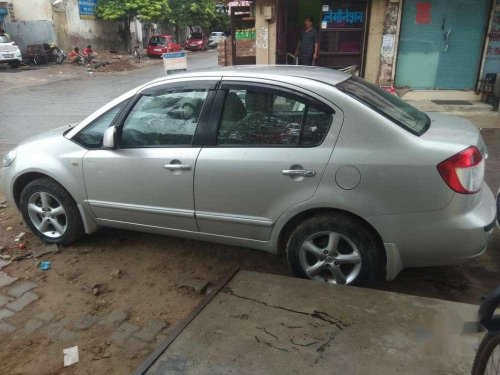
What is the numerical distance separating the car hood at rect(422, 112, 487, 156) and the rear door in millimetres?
685

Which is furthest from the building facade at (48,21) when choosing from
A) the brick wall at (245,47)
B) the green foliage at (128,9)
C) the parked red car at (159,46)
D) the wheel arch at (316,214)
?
the wheel arch at (316,214)

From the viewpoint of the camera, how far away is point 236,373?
7.85 feet

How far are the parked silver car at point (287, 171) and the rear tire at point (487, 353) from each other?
934 millimetres

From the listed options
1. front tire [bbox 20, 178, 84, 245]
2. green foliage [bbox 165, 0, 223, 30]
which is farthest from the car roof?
green foliage [bbox 165, 0, 223, 30]

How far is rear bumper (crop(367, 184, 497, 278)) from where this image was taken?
2.82 meters

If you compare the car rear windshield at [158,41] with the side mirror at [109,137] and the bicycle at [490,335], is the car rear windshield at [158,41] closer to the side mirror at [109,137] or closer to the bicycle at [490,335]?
the side mirror at [109,137]

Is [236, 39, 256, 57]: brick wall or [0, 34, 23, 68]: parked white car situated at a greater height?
[236, 39, 256, 57]: brick wall

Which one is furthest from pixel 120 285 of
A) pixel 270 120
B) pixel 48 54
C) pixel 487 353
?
pixel 48 54

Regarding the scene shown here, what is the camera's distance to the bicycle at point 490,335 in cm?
190

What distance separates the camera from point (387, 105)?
3.29m

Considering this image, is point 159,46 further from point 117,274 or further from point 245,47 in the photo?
point 117,274

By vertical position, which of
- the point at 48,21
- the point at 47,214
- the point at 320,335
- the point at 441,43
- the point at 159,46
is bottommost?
the point at 320,335

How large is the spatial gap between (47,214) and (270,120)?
234 cm

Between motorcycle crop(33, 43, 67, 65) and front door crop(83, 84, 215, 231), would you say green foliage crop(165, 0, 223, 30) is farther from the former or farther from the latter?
front door crop(83, 84, 215, 231)
